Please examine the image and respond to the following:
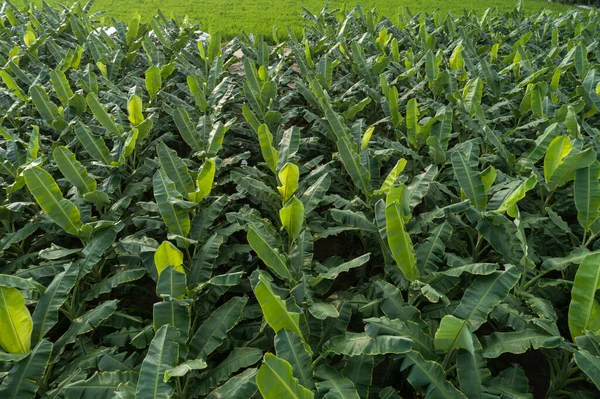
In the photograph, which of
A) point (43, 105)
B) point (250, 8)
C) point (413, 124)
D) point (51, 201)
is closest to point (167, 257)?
point (51, 201)

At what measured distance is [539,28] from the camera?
666 cm

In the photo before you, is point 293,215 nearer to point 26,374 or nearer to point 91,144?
point 26,374

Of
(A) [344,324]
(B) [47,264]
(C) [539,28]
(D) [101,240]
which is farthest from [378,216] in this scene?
(C) [539,28]

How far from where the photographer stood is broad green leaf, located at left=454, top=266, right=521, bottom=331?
176cm

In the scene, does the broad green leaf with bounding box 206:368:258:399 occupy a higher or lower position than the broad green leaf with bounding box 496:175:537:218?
lower

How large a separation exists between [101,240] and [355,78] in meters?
3.41

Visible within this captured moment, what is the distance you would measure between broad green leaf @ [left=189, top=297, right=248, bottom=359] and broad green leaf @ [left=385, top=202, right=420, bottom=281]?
27.2 inches

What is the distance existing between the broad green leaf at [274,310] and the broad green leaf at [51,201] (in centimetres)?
124

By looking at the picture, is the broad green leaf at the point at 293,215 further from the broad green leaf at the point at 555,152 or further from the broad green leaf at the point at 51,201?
the broad green leaf at the point at 555,152

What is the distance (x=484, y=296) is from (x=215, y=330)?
1.11 metres

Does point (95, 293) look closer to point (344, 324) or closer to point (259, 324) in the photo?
point (259, 324)

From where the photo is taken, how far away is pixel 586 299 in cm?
174

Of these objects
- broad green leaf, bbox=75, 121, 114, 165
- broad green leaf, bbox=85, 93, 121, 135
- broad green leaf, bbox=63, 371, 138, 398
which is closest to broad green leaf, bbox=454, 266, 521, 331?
broad green leaf, bbox=63, 371, 138, 398

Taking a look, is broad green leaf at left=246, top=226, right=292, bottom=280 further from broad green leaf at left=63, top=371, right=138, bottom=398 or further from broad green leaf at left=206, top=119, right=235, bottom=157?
broad green leaf at left=206, top=119, right=235, bottom=157
